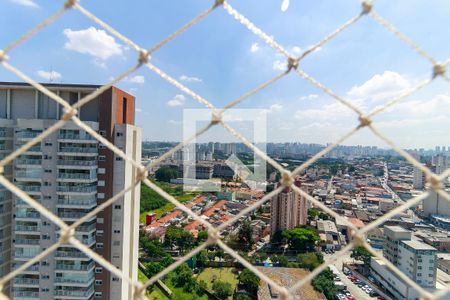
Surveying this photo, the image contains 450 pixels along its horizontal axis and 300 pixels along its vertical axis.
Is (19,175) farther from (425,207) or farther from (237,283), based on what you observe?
(425,207)

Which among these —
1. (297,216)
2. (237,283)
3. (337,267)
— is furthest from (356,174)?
(237,283)

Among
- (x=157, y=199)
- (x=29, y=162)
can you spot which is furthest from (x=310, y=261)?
(x=157, y=199)

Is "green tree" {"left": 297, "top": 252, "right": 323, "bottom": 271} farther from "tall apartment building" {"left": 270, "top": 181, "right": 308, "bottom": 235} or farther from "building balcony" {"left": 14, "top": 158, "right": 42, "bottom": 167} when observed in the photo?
"building balcony" {"left": 14, "top": 158, "right": 42, "bottom": 167}

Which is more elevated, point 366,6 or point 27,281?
point 366,6

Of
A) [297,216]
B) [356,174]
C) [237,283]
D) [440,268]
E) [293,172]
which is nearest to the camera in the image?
[293,172]

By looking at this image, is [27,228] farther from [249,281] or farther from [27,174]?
[249,281]

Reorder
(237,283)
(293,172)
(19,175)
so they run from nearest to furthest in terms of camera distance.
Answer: (293,172), (19,175), (237,283)

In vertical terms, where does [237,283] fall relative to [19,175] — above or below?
below
